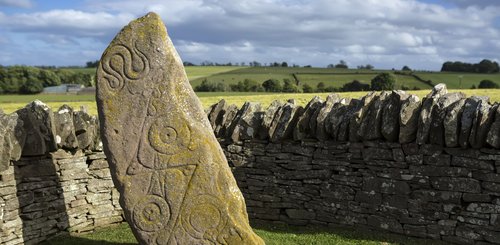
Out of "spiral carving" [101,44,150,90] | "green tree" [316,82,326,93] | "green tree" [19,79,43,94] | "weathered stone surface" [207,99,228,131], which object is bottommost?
"green tree" [19,79,43,94]

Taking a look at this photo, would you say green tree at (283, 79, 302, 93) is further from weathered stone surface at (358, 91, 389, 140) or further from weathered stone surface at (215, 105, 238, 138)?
weathered stone surface at (358, 91, 389, 140)

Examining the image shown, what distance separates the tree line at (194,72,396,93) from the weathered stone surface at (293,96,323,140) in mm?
35455

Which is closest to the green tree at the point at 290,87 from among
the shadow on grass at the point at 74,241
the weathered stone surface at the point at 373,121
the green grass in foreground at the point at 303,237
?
the green grass in foreground at the point at 303,237

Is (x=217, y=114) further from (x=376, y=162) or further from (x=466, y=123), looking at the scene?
(x=466, y=123)

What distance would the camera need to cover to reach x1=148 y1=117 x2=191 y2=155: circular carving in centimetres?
656

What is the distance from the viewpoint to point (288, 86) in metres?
48.2

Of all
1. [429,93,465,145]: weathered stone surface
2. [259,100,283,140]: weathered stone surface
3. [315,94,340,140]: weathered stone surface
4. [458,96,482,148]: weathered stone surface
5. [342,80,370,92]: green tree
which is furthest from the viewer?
[342,80,370,92]: green tree

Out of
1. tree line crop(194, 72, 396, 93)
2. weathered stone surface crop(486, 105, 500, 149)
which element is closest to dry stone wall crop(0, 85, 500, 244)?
weathered stone surface crop(486, 105, 500, 149)

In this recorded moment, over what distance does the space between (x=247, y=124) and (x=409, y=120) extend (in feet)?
9.98

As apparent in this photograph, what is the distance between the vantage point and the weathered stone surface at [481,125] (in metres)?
7.41

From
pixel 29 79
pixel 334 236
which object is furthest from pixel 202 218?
pixel 29 79

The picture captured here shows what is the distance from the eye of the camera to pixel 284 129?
30.4 feet

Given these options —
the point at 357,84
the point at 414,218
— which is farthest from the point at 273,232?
the point at 357,84

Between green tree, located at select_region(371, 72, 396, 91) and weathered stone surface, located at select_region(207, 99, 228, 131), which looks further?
green tree, located at select_region(371, 72, 396, 91)
